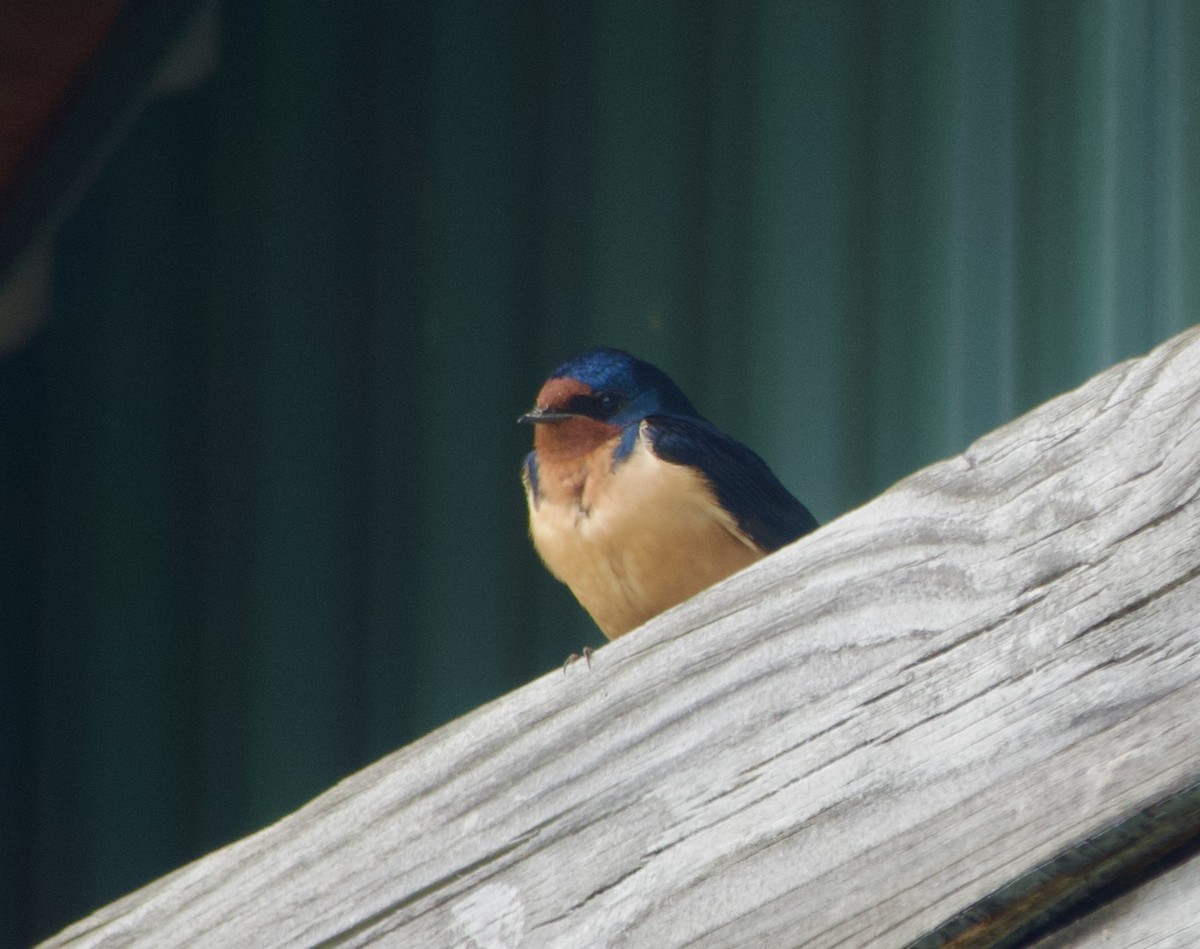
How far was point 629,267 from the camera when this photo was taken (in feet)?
8.22

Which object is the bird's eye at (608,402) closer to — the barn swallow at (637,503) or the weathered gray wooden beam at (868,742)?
the barn swallow at (637,503)

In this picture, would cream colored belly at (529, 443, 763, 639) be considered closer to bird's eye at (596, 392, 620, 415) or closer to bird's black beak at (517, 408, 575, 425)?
bird's black beak at (517, 408, 575, 425)

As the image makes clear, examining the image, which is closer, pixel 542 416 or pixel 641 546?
pixel 641 546

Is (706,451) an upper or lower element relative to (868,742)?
upper

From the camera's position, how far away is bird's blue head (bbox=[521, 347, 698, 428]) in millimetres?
2549

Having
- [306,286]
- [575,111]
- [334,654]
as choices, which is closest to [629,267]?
[575,111]

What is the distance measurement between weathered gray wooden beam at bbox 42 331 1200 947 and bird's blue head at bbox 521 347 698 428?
1.42 metres

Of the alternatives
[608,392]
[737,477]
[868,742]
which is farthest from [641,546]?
[868,742]

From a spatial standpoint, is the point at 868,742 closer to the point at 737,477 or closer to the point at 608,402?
the point at 737,477

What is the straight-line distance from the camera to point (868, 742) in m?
0.89

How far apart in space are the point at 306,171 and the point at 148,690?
72 centimetres

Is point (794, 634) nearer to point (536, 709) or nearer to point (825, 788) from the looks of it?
point (825, 788)

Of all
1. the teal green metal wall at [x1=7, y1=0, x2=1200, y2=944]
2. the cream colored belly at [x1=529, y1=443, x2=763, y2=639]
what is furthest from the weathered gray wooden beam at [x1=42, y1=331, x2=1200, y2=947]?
the teal green metal wall at [x1=7, y1=0, x2=1200, y2=944]

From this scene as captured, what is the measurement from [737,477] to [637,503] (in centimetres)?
14
